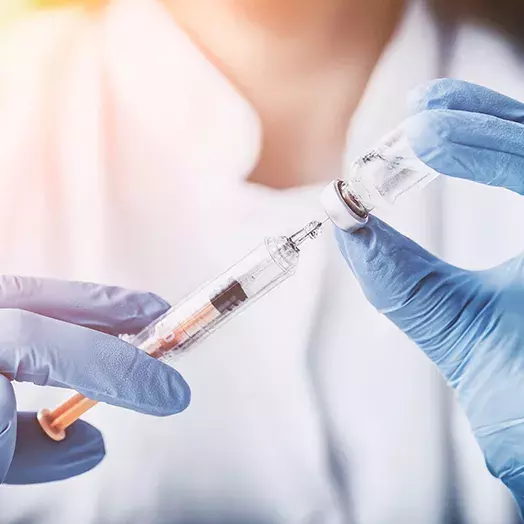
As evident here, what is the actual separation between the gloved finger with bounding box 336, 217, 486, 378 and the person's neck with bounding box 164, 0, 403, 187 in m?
0.24

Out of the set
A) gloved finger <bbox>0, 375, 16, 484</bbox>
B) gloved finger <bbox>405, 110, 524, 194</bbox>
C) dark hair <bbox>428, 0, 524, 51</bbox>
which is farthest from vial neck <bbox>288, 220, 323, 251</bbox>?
dark hair <bbox>428, 0, 524, 51</bbox>

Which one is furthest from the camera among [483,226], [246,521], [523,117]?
[483,226]

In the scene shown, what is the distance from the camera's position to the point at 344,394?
128cm

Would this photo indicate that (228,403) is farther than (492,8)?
No

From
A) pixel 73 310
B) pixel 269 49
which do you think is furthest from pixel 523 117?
pixel 73 310

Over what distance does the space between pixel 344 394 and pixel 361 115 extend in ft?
1.73

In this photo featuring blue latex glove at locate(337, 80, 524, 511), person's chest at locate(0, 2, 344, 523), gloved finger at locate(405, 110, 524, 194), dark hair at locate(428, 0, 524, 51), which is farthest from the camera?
dark hair at locate(428, 0, 524, 51)

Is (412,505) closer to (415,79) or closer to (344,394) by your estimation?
(344,394)

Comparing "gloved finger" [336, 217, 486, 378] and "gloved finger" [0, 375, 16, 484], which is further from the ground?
"gloved finger" [0, 375, 16, 484]

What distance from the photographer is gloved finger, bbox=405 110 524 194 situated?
3.21 feet

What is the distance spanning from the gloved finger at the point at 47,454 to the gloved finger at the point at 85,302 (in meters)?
0.19

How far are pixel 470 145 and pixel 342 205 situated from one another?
0.21m

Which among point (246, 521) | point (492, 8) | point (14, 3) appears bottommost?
point (246, 521)

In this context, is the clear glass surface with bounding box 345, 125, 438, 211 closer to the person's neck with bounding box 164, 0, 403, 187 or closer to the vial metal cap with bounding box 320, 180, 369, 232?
the vial metal cap with bounding box 320, 180, 369, 232
